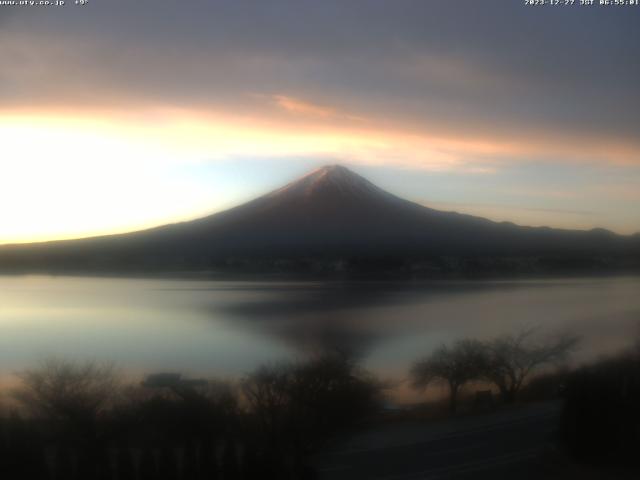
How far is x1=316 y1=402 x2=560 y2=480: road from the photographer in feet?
12.9

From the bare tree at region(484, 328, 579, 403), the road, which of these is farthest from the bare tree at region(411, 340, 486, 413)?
the road

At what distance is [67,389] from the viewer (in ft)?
14.0

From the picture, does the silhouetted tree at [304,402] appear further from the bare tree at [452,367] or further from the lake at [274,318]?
the bare tree at [452,367]

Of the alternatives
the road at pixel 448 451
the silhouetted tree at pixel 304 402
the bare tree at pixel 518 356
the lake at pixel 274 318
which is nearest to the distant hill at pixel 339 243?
the lake at pixel 274 318

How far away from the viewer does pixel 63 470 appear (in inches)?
143

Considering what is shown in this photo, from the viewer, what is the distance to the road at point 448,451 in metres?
3.92

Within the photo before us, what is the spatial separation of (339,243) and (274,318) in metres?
1.54

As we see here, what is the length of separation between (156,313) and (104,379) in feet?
6.42

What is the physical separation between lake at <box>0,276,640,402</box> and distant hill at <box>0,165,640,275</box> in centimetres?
21

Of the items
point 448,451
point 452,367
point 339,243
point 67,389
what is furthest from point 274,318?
point 448,451

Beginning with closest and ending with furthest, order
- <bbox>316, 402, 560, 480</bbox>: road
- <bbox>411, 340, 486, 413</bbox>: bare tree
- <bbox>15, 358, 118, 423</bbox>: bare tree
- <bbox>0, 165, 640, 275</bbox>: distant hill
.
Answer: <bbox>316, 402, 560, 480</bbox>: road → <bbox>15, 358, 118, 423</bbox>: bare tree → <bbox>411, 340, 486, 413</bbox>: bare tree → <bbox>0, 165, 640, 275</bbox>: distant hill

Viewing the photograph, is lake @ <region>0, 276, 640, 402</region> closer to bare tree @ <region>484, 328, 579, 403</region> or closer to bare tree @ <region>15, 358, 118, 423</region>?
bare tree @ <region>484, 328, 579, 403</region>

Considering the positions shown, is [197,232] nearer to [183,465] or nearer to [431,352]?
[431,352]

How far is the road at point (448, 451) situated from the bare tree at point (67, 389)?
58.3 inches
